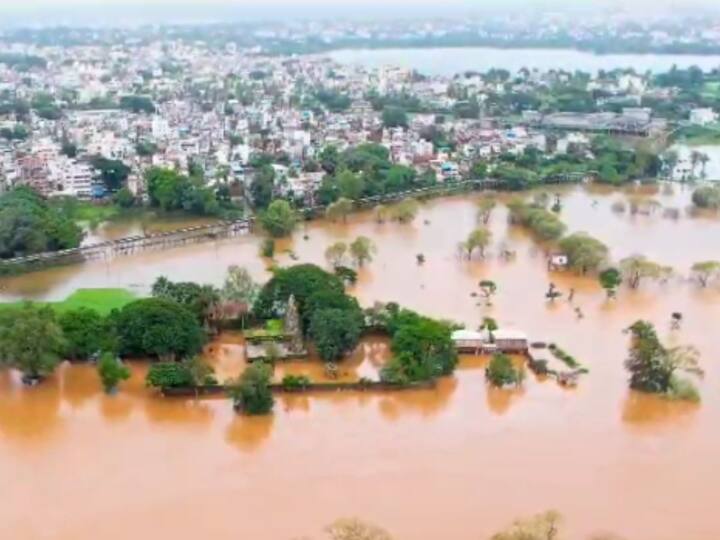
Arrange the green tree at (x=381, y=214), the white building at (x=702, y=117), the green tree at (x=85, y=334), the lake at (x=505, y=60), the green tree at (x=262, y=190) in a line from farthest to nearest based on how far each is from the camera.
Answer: the lake at (x=505, y=60), the white building at (x=702, y=117), the green tree at (x=262, y=190), the green tree at (x=381, y=214), the green tree at (x=85, y=334)

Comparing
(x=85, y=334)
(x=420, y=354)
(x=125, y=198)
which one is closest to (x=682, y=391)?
(x=420, y=354)

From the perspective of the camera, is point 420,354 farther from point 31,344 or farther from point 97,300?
point 97,300

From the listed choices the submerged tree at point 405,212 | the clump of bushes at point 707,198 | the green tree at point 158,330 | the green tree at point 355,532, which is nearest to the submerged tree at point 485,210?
the submerged tree at point 405,212

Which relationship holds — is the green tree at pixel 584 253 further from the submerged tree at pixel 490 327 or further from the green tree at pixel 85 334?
the green tree at pixel 85 334

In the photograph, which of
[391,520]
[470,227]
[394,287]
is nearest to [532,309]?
[394,287]

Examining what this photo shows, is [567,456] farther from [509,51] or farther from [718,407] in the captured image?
[509,51]
